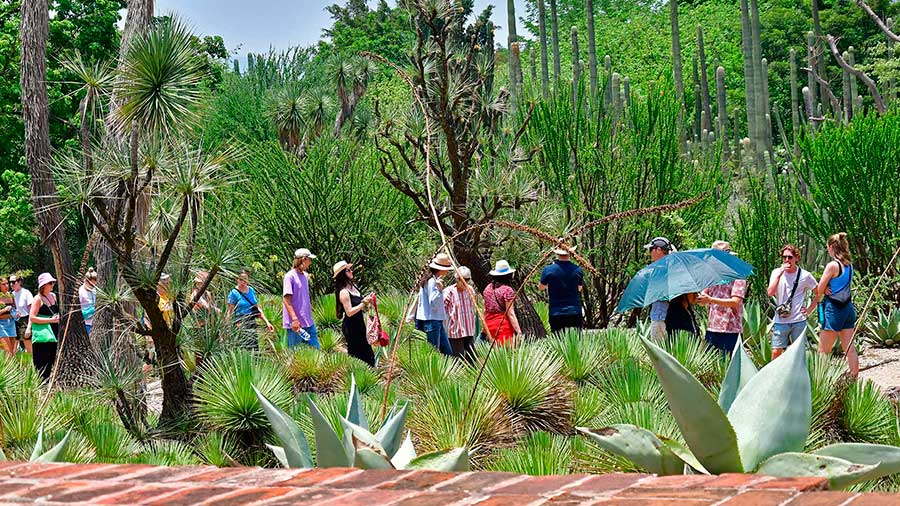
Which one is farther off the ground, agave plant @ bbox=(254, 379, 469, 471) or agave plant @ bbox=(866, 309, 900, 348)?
agave plant @ bbox=(254, 379, 469, 471)

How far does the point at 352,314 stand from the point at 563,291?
2.09 m

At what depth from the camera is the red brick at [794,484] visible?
2271 millimetres

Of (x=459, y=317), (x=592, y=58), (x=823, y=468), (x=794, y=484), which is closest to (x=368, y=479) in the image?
(x=794, y=484)

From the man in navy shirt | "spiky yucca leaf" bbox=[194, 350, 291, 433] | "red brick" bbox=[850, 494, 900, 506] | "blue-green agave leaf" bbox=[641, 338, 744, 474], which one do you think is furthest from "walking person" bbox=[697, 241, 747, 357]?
"red brick" bbox=[850, 494, 900, 506]

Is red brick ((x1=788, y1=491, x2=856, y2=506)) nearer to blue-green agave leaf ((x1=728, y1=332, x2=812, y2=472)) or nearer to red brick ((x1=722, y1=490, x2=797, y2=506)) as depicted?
red brick ((x1=722, y1=490, x2=797, y2=506))

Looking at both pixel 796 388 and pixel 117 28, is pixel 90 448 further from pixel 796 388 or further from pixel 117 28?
pixel 117 28

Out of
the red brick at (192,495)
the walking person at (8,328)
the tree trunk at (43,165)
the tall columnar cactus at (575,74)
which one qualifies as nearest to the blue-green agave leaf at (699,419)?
the red brick at (192,495)

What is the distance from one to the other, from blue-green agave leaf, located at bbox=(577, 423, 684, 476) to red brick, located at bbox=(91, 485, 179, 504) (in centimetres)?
142

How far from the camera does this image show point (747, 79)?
67.4 feet

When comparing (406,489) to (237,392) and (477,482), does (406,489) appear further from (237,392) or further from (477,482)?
(237,392)

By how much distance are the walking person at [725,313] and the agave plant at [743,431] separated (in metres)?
6.12

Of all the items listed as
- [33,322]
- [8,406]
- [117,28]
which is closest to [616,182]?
[33,322]

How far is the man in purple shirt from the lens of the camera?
437 inches

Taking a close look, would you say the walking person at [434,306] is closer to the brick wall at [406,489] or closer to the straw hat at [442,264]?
the straw hat at [442,264]
